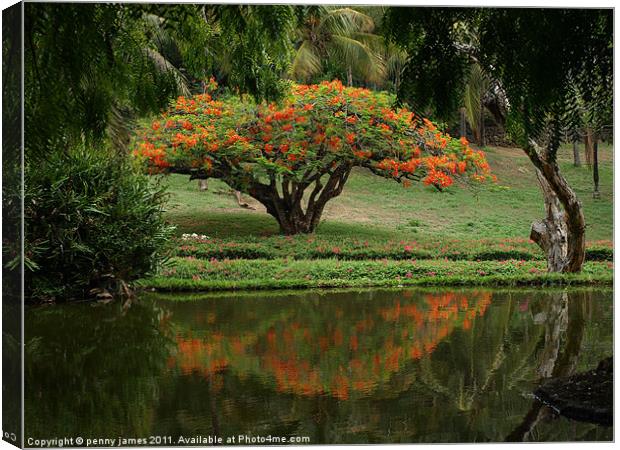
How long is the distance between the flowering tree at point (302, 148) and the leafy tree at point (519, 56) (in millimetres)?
2061

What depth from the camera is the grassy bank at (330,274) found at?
5.66 metres

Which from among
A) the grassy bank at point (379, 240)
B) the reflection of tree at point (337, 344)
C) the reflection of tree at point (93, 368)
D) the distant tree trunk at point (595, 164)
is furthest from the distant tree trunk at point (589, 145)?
the reflection of tree at point (93, 368)

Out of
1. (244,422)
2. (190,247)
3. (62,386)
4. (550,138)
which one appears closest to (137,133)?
(190,247)

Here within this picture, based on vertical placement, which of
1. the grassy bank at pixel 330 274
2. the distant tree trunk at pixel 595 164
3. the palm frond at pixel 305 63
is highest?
the palm frond at pixel 305 63

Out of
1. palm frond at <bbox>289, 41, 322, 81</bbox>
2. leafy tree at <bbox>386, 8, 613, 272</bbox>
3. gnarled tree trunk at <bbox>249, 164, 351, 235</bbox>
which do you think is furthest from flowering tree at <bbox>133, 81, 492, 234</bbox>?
leafy tree at <bbox>386, 8, 613, 272</bbox>

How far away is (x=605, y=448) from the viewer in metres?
4.54

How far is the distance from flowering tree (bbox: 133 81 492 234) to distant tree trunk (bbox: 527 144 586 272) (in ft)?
1.54

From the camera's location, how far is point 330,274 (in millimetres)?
5738

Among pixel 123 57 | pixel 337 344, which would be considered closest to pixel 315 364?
pixel 337 344

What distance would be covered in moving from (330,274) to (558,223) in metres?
1.52

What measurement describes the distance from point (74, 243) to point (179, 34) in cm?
230

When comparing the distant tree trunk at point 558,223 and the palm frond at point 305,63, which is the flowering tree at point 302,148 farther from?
the distant tree trunk at point 558,223

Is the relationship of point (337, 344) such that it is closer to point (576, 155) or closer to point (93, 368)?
point (93, 368)

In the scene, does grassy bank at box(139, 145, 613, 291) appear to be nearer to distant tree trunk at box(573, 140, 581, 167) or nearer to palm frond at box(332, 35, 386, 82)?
distant tree trunk at box(573, 140, 581, 167)
